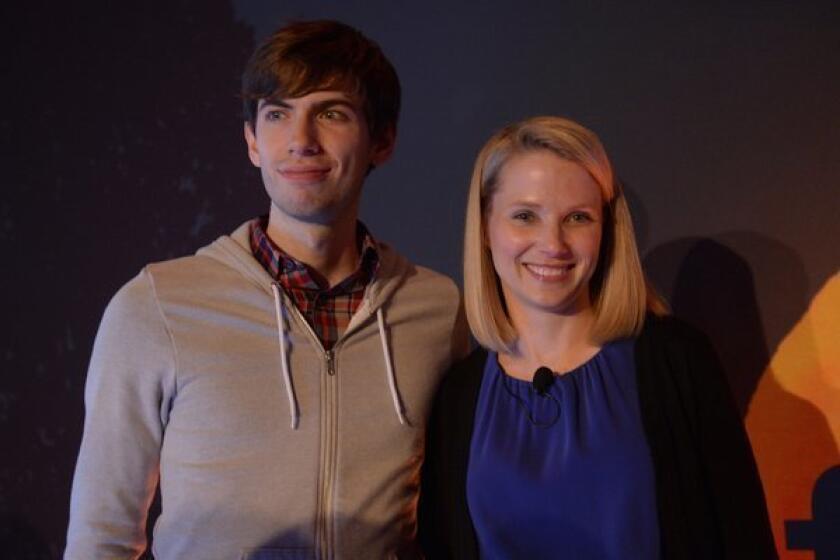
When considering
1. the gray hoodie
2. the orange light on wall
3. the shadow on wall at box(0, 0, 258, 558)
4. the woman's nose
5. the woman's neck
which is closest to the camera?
the gray hoodie

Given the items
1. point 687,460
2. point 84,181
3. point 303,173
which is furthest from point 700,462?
point 84,181

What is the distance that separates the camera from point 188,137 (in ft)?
7.66

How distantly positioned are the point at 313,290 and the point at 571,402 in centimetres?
59

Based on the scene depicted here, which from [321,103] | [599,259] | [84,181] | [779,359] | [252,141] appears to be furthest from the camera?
[84,181]

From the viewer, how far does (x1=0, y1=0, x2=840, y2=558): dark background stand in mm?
2225

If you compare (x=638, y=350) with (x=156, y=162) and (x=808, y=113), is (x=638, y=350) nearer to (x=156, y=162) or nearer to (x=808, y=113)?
(x=808, y=113)

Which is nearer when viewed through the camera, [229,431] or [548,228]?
[229,431]

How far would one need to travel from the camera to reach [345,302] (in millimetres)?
1768

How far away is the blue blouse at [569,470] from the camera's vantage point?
1.61 m

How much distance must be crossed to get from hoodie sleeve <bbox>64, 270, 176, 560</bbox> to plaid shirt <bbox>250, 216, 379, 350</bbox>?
252 mm

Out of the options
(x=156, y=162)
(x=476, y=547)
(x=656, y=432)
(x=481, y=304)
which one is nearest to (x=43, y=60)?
(x=156, y=162)

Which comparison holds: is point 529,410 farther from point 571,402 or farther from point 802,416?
point 802,416

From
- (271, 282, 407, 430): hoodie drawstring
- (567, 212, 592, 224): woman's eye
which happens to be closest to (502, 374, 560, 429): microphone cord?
(271, 282, 407, 430): hoodie drawstring

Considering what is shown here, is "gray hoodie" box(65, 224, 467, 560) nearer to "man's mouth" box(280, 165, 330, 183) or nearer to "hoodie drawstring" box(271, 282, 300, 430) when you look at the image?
"hoodie drawstring" box(271, 282, 300, 430)
